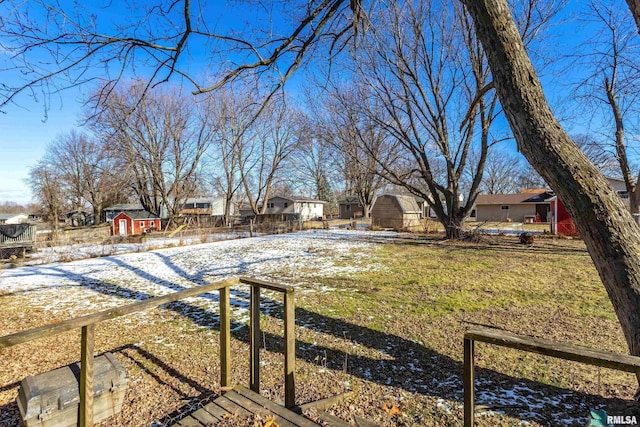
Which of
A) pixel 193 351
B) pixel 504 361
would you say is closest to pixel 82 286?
pixel 193 351

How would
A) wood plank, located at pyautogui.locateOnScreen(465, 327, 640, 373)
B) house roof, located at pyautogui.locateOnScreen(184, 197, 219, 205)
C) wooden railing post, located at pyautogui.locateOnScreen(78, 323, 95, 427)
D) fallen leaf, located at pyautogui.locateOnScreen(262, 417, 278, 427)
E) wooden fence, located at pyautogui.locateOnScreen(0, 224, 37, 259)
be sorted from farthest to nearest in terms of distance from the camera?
house roof, located at pyautogui.locateOnScreen(184, 197, 219, 205)
wooden fence, located at pyautogui.locateOnScreen(0, 224, 37, 259)
fallen leaf, located at pyautogui.locateOnScreen(262, 417, 278, 427)
wooden railing post, located at pyautogui.locateOnScreen(78, 323, 95, 427)
wood plank, located at pyautogui.locateOnScreen(465, 327, 640, 373)

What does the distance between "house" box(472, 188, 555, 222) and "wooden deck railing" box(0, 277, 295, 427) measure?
3444 centimetres

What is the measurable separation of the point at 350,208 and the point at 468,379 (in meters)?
40.5

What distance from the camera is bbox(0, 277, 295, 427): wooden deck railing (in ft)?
6.31

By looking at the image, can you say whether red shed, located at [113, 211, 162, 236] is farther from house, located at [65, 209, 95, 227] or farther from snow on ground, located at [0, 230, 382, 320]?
snow on ground, located at [0, 230, 382, 320]

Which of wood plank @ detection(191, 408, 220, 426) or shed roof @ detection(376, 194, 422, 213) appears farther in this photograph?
shed roof @ detection(376, 194, 422, 213)

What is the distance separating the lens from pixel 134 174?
27.2m

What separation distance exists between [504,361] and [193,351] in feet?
11.7

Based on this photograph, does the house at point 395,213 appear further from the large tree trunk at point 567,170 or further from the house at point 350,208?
the large tree trunk at point 567,170

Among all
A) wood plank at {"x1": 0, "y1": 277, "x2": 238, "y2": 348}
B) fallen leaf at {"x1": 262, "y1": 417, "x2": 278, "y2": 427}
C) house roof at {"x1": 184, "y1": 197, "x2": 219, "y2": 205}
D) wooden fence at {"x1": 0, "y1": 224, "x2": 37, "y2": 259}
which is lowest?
fallen leaf at {"x1": 262, "y1": 417, "x2": 278, "y2": 427}

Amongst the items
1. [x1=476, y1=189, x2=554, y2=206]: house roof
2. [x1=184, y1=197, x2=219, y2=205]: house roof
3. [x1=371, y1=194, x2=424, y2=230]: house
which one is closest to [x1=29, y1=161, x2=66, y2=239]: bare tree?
[x1=184, y1=197, x2=219, y2=205]: house roof

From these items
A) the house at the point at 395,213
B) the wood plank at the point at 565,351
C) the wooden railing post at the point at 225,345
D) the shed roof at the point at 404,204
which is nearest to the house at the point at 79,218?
the house at the point at 395,213

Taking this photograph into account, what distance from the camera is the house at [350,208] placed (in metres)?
40.2

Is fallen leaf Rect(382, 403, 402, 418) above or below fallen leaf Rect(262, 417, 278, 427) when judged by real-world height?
below
